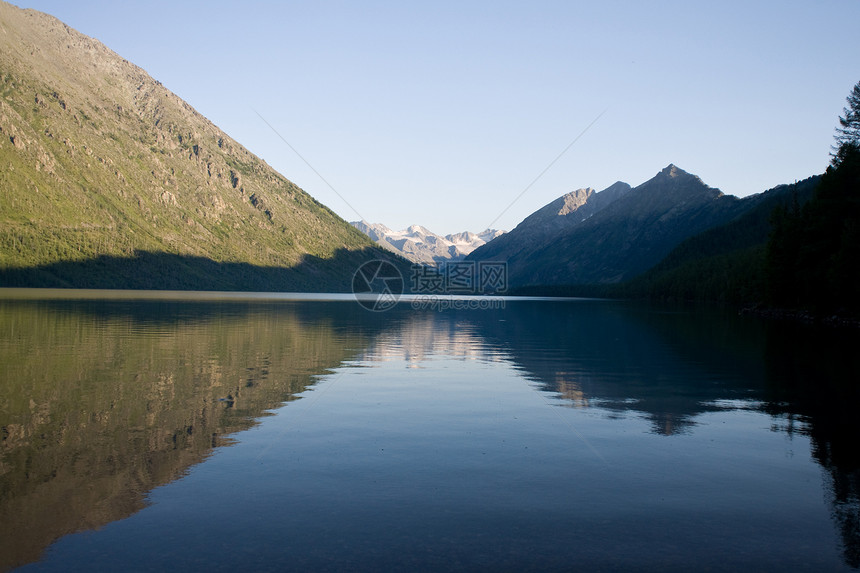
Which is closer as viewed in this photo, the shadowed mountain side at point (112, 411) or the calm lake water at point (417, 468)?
the calm lake water at point (417, 468)

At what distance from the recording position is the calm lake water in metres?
9.18

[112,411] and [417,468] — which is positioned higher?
[112,411]

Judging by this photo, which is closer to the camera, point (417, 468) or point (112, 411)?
point (417, 468)

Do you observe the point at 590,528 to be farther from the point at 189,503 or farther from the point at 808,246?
the point at 808,246

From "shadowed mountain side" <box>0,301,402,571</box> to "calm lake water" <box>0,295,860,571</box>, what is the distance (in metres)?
0.08

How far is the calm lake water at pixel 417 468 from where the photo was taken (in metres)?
9.18

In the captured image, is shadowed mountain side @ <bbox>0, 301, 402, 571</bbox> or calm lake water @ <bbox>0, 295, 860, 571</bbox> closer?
calm lake water @ <bbox>0, 295, 860, 571</bbox>

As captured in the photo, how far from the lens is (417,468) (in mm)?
13258

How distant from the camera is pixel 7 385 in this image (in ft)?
70.6

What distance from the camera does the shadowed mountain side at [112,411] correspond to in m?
10.7

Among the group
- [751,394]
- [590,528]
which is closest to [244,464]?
[590,528]

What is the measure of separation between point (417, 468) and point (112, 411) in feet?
31.6

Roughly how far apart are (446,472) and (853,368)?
2787 cm

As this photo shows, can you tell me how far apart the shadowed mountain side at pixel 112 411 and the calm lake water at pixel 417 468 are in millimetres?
79
